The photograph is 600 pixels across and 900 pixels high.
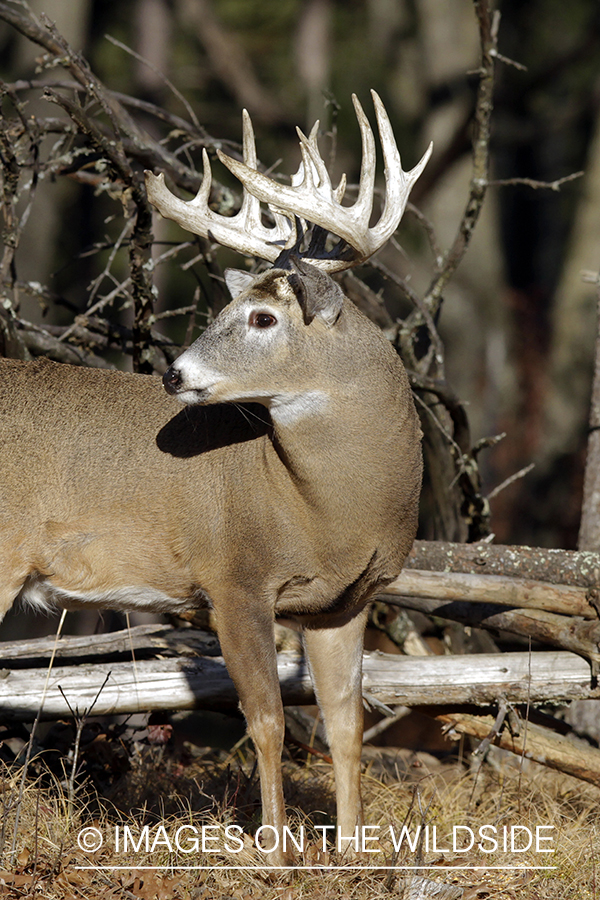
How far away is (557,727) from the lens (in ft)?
19.2

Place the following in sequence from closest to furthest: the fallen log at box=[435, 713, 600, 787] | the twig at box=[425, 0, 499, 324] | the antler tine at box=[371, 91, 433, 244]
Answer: the antler tine at box=[371, 91, 433, 244] → the fallen log at box=[435, 713, 600, 787] → the twig at box=[425, 0, 499, 324]

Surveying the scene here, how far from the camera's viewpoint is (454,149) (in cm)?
1337

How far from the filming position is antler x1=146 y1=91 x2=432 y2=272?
4.00 m

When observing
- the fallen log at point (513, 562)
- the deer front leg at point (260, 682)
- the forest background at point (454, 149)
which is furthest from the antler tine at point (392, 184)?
the forest background at point (454, 149)

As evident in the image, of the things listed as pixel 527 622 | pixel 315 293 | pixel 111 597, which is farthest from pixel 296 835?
pixel 315 293

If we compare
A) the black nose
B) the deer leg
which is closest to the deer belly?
the deer leg

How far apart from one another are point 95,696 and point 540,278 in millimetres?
13362

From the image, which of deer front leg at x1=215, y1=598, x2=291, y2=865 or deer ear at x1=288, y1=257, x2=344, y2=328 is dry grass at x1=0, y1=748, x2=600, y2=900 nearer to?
deer front leg at x1=215, y1=598, x2=291, y2=865

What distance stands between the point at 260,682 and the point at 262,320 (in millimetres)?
1473

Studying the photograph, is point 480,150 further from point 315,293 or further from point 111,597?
point 111,597

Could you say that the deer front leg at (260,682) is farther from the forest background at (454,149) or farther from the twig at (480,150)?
the forest background at (454,149)

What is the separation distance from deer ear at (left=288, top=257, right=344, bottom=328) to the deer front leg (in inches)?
47.6

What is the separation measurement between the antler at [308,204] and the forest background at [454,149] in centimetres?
468

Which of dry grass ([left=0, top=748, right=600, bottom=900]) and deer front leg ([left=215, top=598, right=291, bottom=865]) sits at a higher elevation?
deer front leg ([left=215, top=598, right=291, bottom=865])
